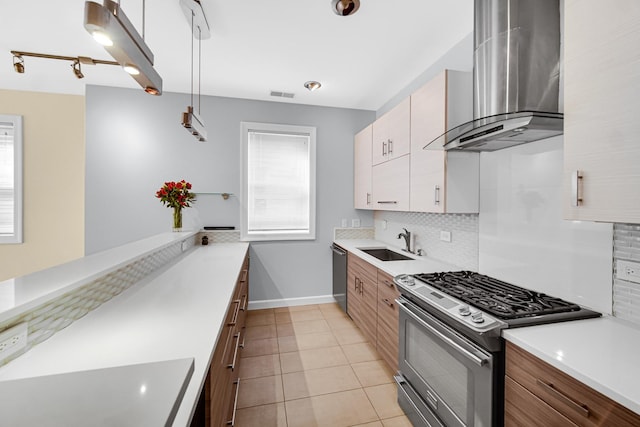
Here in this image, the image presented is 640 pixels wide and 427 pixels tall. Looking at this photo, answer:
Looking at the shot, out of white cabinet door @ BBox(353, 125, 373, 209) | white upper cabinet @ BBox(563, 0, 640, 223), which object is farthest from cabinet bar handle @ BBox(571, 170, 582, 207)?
white cabinet door @ BBox(353, 125, 373, 209)

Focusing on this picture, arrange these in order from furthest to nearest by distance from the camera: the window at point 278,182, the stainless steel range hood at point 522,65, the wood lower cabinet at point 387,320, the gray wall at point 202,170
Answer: the window at point 278,182 < the gray wall at point 202,170 < the wood lower cabinet at point 387,320 < the stainless steel range hood at point 522,65

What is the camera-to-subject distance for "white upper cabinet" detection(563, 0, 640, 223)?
930mm

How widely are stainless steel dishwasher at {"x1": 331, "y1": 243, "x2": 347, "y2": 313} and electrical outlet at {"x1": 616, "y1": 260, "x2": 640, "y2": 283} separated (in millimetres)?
2342

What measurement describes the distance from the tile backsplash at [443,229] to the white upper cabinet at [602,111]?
106 centimetres

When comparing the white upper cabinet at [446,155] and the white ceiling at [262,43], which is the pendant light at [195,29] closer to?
the white ceiling at [262,43]

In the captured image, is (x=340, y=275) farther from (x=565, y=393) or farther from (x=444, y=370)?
(x=565, y=393)

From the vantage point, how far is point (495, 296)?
1509 millimetres

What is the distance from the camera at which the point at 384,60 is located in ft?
8.56

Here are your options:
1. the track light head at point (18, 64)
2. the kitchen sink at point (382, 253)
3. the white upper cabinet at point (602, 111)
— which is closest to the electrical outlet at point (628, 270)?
the white upper cabinet at point (602, 111)

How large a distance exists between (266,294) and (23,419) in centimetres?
337

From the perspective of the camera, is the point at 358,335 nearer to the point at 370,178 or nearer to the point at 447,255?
the point at 447,255

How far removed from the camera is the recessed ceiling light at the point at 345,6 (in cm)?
181

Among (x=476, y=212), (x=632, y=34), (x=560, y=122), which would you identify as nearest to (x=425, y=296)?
(x=476, y=212)

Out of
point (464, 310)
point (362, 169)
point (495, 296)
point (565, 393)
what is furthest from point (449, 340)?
point (362, 169)
